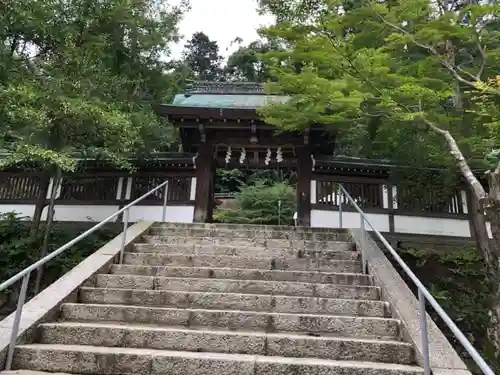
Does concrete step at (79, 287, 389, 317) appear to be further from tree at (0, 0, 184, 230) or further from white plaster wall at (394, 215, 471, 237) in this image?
white plaster wall at (394, 215, 471, 237)

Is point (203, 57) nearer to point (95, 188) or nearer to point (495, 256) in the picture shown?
point (95, 188)

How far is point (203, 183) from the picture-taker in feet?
28.5

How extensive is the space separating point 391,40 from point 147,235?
15.3ft

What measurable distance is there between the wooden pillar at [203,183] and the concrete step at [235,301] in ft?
14.6

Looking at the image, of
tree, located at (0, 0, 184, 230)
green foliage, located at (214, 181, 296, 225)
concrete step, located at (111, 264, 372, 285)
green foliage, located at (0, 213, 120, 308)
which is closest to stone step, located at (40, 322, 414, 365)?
concrete step, located at (111, 264, 372, 285)

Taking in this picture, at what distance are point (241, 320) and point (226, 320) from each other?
0.48 feet

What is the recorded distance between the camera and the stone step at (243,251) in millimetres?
5359

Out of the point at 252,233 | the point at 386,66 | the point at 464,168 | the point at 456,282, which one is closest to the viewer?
the point at 464,168

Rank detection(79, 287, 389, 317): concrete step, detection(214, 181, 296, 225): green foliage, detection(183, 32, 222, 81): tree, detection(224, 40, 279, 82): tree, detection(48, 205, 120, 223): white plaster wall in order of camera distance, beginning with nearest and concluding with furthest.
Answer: detection(79, 287, 389, 317): concrete step < detection(48, 205, 120, 223): white plaster wall < detection(214, 181, 296, 225): green foliage < detection(224, 40, 279, 82): tree < detection(183, 32, 222, 81): tree

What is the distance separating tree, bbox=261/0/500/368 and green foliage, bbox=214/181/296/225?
9018mm

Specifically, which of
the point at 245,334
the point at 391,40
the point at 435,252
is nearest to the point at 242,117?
the point at 391,40

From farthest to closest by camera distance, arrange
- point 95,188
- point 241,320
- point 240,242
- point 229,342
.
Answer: point 95,188 → point 240,242 → point 241,320 → point 229,342

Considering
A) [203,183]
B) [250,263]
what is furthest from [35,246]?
[250,263]

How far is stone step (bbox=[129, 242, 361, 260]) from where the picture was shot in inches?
211
